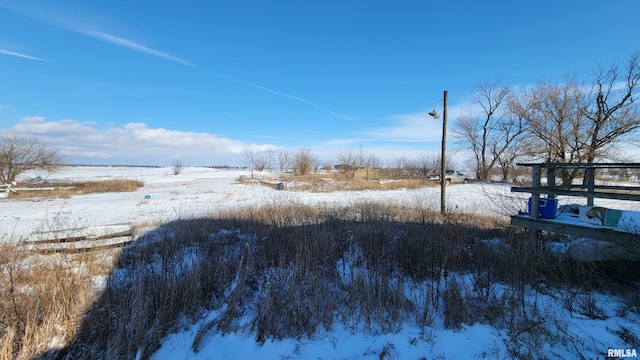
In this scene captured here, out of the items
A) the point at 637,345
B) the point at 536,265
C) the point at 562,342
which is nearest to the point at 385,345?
the point at 562,342

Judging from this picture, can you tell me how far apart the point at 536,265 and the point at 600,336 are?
→ 4.54 ft

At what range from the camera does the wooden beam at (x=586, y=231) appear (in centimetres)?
374

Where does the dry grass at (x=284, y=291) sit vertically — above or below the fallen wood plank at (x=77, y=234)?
below

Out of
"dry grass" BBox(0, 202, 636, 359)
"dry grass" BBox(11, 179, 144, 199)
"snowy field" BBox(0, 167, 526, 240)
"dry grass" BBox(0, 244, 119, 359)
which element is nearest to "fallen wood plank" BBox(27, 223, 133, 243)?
"snowy field" BBox(0, 167, 526, 240)

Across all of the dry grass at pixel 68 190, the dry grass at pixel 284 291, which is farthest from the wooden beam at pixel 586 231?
the dry grass at pixel 68 190

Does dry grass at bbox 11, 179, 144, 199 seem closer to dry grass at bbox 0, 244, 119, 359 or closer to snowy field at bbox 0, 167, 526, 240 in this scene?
snowy field at bbox 0, 167, 526, 240

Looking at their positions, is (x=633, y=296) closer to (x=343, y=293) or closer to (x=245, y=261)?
(x=343, y=293)

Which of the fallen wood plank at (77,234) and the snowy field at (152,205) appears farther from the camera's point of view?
the snowy field at (152,205)

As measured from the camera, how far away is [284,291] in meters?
3.54

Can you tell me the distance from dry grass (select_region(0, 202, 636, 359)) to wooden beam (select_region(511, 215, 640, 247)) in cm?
46

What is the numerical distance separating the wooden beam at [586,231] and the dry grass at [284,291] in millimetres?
456

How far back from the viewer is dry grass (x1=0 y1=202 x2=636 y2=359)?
110 inches

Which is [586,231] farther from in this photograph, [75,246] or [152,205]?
[152,205]

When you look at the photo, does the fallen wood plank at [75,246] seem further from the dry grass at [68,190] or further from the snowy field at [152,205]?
the dry grass at [68,190]
